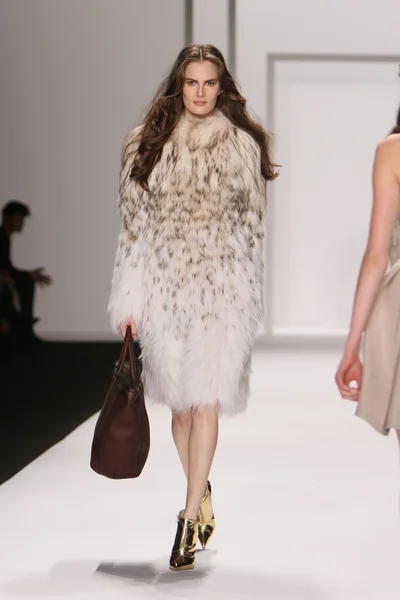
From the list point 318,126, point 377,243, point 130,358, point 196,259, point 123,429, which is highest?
point 318,126

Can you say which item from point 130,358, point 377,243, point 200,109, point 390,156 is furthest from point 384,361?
point 200,109

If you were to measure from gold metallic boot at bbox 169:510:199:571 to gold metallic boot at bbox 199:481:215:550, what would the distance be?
14 centimetres

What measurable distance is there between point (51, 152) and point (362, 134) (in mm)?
2579

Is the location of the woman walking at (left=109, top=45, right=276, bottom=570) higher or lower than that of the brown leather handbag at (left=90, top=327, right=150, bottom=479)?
higher

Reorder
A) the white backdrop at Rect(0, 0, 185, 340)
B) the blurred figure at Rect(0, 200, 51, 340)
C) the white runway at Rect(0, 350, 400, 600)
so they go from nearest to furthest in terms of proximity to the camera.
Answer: the white runway at Rect(0, 350, 400, 600), the blurred figure at Rect(0, 200, 51, 340), the white backdrop at Rect(0, 0, 185, 340)

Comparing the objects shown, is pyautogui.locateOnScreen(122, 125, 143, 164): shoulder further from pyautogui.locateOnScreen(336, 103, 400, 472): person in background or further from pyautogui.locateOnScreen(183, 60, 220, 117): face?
pyautogui.locateOnScreen(336, 103, 400, 472): person in background

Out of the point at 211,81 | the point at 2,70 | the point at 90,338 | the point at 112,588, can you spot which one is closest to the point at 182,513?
the point at 112,588

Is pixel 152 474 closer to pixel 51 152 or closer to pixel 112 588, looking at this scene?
pixel 112 588

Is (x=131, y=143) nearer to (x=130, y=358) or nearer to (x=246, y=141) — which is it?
(x=246, y=141)

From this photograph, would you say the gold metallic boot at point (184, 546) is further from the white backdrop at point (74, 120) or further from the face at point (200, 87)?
the white backdrop at point (74, 120)

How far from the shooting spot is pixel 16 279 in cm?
827

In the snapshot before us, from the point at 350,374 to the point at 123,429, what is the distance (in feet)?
2.73

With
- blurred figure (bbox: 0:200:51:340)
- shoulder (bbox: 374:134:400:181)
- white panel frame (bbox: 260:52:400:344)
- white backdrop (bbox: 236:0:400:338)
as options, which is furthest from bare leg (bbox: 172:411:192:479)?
white backdrop (bbox: 236:0:400:338)

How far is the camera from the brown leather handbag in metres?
2.68
